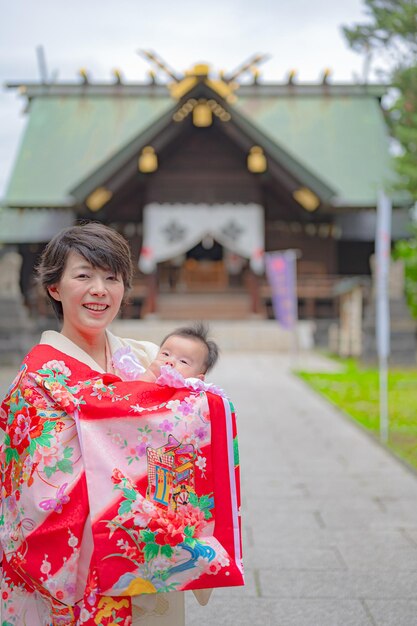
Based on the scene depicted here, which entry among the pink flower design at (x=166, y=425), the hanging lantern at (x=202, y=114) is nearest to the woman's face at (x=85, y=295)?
the pink flower design at (x=166, y=425)

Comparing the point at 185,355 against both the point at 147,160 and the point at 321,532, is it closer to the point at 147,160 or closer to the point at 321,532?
the point at 321,532

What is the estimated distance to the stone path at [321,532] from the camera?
3424 mm

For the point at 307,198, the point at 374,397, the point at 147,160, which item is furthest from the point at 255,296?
the point at 374,397

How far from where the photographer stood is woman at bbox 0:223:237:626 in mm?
1963

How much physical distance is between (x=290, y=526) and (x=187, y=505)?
286 centimetres

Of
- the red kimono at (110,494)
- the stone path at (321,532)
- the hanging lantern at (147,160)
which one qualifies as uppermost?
the hanging lantern at (147,160)

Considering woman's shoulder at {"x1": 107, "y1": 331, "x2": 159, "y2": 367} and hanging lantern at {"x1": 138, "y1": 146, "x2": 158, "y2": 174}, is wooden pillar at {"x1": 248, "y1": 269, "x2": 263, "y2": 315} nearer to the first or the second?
hanging lantern at {"x1": 138, "y1": 146, "x2": 158, "y2": 174}

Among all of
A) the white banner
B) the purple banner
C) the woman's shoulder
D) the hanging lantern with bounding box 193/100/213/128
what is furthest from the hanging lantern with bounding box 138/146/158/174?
the woman's shoulder

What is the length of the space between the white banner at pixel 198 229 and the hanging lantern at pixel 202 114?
2046 mm

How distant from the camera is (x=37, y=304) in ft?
64.6

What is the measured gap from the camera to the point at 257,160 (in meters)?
19.5

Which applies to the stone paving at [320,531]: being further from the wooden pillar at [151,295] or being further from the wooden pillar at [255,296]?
the wooden pillar at [151,295]

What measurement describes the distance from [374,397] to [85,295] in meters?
8.72

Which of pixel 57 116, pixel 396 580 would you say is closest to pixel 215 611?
pixel 396 580
